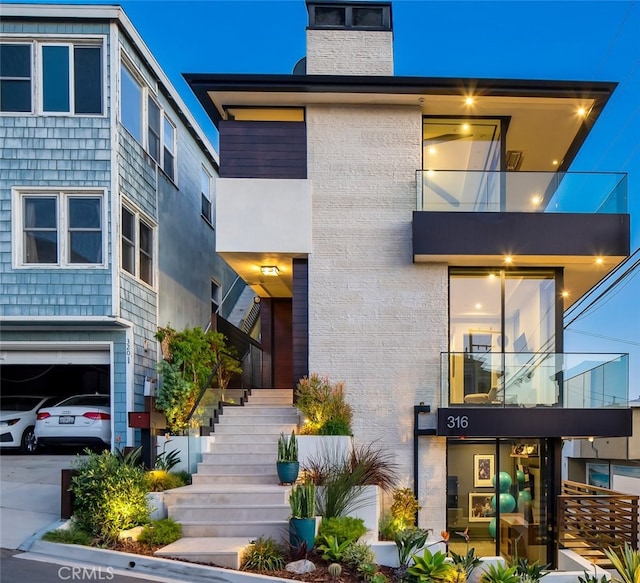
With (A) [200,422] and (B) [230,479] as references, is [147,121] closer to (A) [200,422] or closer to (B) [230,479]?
(A) [200,422]

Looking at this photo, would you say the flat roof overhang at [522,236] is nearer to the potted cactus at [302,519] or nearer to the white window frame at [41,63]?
the potted cactus at [302,519]

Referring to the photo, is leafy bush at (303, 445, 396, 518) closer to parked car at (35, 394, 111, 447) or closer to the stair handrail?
the stair handrail

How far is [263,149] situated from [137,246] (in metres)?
3.53

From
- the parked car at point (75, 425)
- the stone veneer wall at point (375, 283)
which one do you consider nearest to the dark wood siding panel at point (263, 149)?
the stone veneer wall at point (375, 283)

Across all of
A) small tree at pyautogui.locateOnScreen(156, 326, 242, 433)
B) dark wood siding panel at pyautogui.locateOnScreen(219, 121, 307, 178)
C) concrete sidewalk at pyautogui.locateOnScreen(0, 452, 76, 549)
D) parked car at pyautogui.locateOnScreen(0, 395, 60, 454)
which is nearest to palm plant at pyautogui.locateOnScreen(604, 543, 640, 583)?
small tree at pyautogui.locateOnScreen(156, 326, 242, 433)

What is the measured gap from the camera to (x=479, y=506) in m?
10.1

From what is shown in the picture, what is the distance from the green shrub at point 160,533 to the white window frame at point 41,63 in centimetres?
770

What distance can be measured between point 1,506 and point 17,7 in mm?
9214

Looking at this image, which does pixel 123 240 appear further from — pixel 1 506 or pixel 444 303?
pixel 444 303

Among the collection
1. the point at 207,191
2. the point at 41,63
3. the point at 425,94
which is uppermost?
the point at 41,63

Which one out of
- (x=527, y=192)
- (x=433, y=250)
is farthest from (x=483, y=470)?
(x=527, y=192)

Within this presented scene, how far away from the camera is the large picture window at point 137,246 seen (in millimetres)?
10895

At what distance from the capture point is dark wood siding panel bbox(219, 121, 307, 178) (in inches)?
419

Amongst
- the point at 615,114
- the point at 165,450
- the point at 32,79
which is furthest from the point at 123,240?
the point at 615,114
